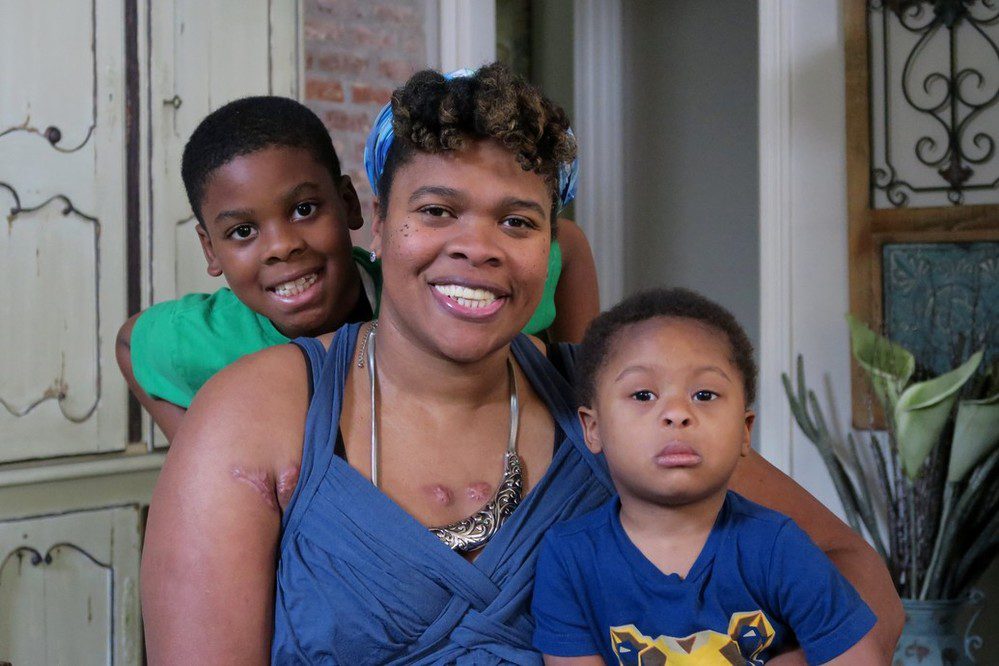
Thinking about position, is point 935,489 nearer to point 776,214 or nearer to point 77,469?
point 776,214

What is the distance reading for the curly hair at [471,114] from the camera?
158 centimetres

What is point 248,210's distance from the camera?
2.05 m

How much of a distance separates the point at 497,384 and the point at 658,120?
4.39 meters

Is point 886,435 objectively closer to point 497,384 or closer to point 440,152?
point 497,384

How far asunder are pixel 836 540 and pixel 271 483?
0.91 m

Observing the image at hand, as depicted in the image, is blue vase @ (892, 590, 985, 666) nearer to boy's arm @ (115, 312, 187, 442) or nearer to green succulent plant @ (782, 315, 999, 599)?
green succulent plant @ (782, 315, 999, 599)

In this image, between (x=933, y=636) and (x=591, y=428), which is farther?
(x=933, y=636)

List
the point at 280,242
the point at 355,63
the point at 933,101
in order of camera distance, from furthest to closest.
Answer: the point at 355,63
the point at 933,101
the point at 280,242

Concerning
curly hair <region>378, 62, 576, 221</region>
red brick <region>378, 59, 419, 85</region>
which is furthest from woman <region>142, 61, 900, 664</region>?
red brick <region>378, 59, 419, 85</region>

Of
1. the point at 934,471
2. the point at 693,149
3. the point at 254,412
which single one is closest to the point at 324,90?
the point at 693,149

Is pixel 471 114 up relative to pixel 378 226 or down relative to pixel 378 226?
up

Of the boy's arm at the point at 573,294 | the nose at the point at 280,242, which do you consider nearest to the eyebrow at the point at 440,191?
the nose at the point at 280,242

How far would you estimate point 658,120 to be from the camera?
5926 millimetres

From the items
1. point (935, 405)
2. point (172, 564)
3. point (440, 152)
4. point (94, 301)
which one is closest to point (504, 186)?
point (440, 152)
